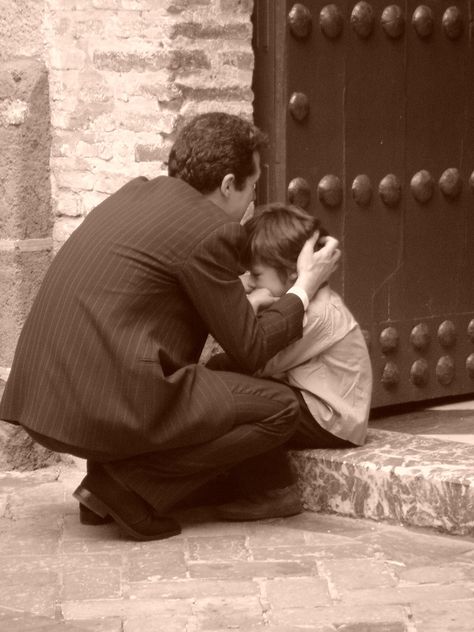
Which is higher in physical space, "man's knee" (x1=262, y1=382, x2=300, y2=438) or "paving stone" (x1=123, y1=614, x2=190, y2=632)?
"man's knee" (x1=262, y1=382, x2=300, y2=438)

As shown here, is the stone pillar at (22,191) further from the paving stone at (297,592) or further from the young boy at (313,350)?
the paving stone at (297,592)

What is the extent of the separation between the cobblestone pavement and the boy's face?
713 mm

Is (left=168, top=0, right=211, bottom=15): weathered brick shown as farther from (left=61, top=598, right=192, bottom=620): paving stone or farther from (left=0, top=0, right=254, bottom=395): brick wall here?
(left=61, top=598, right=192, bottom=620): paving stone

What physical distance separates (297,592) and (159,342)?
2.80 ft

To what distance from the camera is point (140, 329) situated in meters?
4.41

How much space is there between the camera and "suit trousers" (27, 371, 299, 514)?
453 cm

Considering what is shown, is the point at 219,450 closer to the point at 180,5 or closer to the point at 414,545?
the point at 414,545

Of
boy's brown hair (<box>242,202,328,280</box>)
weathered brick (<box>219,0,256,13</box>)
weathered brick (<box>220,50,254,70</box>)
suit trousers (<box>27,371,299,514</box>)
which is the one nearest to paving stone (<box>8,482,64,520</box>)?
suit trousers (<box>27,371,299,514</box>)

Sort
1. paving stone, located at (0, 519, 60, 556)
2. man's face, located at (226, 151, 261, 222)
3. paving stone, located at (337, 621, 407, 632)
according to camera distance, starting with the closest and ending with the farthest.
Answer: paving stone, located at (337, 621, 407, 632) < paving stone, located at (0, 519, 60, 556) < man's face, located at (226, 151, 261, 222)

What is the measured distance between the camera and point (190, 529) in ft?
15.4

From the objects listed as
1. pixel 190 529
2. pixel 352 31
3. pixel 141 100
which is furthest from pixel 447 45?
pixel 190 529

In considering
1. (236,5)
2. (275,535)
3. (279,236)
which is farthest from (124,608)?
(236,5)

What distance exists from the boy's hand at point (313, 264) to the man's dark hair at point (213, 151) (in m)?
0.31

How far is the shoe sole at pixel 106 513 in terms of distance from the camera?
455 centimetres
